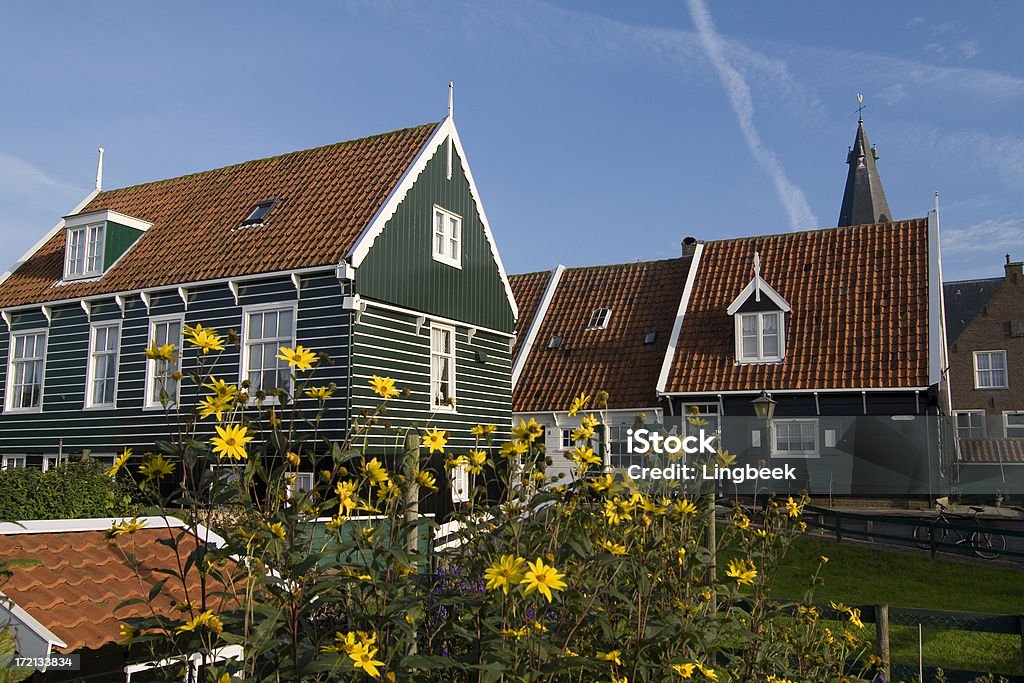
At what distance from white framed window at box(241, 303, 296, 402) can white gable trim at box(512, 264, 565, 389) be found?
413 inches

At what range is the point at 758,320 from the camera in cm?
2295

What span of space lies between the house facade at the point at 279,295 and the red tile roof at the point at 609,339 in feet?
12.7

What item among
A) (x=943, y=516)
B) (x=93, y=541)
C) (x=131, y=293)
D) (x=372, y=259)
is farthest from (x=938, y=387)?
(x=93, y=541)

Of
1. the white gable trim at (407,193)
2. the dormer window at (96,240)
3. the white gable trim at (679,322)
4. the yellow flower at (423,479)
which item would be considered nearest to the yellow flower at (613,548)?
the yellow flower at (423,479)

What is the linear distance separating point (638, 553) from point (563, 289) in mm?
24937

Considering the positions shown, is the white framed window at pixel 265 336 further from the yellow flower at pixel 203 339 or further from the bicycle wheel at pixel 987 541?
the yellow flower at pixel 203 339

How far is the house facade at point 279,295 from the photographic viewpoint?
16172mm

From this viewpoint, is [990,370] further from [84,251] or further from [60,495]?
[60,495]

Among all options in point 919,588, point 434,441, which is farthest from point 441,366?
point 434,441

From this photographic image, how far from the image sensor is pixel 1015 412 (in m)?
36.8

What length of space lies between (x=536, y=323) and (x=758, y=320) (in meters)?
7.29

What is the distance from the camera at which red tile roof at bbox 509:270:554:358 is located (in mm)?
27688

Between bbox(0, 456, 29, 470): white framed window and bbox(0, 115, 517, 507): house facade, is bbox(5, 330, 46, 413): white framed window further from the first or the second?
bbox(0, 456, 29, 470): white framed window

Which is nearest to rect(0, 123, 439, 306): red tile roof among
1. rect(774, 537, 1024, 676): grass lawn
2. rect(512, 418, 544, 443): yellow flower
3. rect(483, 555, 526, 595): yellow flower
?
rect(774, 537, 1024, 676): grass lawn
